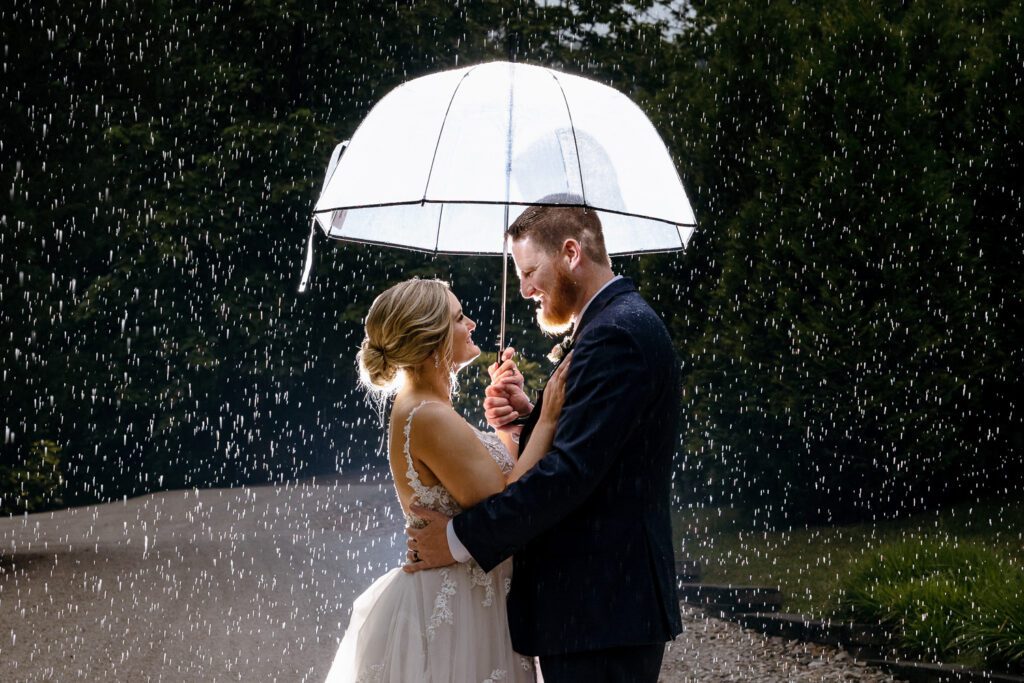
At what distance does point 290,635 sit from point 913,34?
28.5ft

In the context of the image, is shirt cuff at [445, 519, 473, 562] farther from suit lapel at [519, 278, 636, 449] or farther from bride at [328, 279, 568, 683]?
suit lapel at [519, 278, 636, 449]

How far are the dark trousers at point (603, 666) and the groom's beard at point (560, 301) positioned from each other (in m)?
0.94

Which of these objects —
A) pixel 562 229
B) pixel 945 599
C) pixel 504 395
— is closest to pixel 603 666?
pixel 504 395

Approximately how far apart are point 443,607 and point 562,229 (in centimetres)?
120

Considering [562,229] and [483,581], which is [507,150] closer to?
[562,229]

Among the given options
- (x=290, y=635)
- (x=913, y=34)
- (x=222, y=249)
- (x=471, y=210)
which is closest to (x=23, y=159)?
(x=222, y=249)

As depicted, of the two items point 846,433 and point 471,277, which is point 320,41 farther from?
point 846,433

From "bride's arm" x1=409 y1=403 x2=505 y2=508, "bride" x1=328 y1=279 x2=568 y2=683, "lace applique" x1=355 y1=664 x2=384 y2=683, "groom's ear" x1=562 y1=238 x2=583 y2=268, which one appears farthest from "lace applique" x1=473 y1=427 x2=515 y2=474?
"lace applique" x1=355 y1=664 x2=384 y2=683

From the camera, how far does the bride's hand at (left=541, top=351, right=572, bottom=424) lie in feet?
9.97

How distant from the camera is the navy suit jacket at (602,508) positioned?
9.46 feet

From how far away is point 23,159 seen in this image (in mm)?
17266

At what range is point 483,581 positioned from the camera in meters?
3.35

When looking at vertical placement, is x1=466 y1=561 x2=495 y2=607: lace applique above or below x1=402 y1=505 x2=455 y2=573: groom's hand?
below

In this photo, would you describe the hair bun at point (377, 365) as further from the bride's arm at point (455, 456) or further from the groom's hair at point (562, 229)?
the groom's hair at point (562, 229)
